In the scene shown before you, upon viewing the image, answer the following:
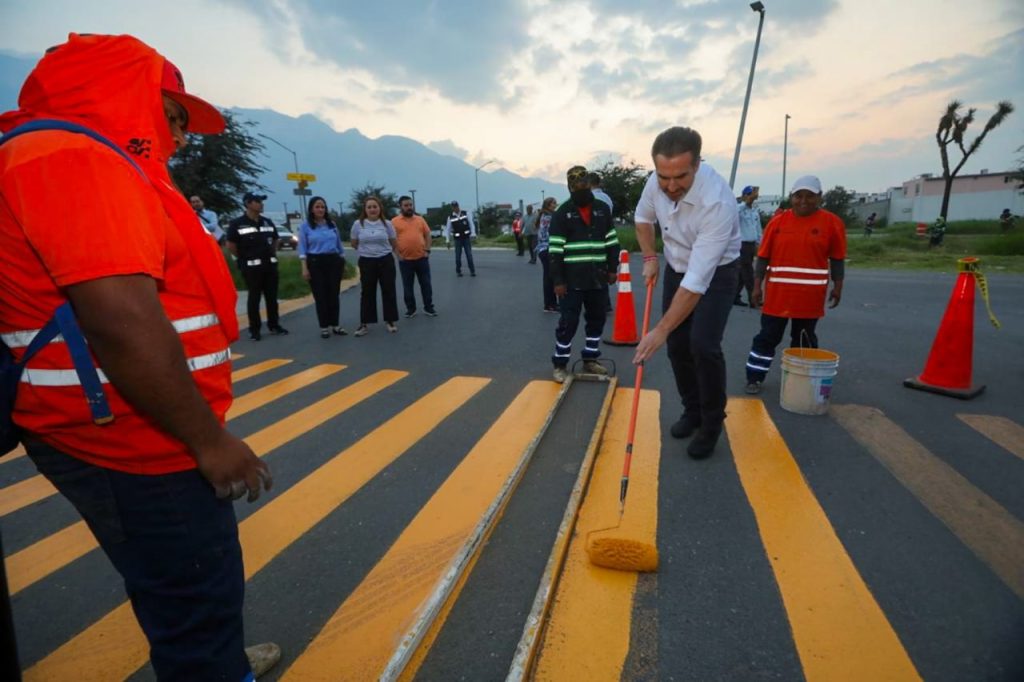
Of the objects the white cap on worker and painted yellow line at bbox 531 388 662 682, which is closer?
painted yellow line at bbox 531 388 662 682

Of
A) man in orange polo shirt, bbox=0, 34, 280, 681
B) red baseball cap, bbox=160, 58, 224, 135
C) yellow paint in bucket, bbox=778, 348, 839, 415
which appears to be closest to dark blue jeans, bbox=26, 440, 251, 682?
man in orange polo shirt, bbox=0, 34, 280, 681

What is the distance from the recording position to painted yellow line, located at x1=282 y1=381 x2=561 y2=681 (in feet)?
7.08

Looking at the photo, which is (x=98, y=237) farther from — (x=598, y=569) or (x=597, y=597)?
(x=598, y=569)

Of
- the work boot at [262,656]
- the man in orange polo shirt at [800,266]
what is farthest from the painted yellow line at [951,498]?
the work boot at [262,656]

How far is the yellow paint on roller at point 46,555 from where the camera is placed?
274 cm

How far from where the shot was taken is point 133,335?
3.89 feet

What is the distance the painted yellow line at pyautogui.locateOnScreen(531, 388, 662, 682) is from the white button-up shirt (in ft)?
4.30

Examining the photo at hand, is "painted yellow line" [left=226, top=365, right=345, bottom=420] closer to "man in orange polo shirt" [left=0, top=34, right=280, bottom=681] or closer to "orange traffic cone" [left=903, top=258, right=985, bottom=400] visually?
"man in orange polo shirt" [left=0, top=34, right=280, bottom=681]

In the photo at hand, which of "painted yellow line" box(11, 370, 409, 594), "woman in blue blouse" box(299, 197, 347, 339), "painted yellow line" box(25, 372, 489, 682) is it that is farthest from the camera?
"woman in blue blouse" box(299, 197, 347, 339)

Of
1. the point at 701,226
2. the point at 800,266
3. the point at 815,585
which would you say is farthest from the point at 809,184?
the point at 815,585

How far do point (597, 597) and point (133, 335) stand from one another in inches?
83.1

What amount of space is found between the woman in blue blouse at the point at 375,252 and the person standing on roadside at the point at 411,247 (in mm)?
552

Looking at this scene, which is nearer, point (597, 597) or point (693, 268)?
point (597, 597)

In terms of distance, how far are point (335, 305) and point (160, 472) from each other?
23.9 feet
